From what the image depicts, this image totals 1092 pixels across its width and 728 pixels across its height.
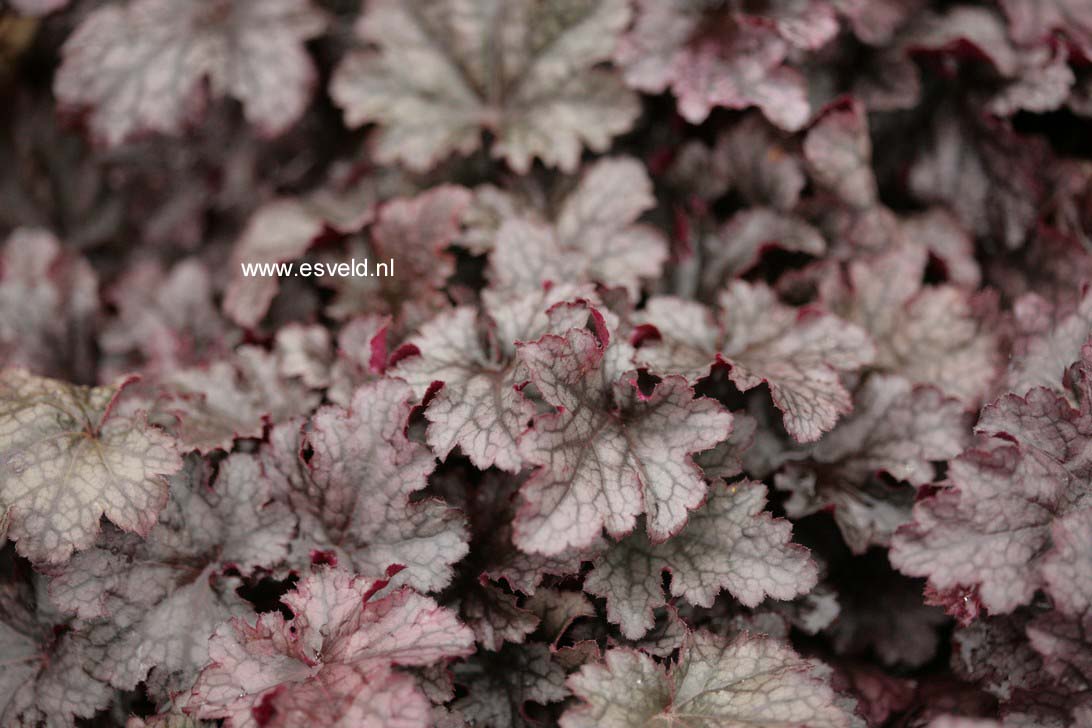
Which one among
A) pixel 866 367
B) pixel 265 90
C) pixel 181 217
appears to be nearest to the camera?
pixel 866 367

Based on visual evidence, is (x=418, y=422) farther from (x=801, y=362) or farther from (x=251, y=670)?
(x=801, y=362)

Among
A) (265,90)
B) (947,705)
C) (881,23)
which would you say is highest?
(881,23)

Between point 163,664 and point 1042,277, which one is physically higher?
point 1042,277

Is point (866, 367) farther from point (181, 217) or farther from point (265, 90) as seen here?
point (181, 217)

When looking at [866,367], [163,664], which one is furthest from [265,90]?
[866,367]

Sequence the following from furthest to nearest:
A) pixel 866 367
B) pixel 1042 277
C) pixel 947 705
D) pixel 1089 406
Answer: pixel 1042 277 → pixel 866 367 → pixel 947 705 → pixel 1089 406

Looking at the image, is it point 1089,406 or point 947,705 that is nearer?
point 1089,406
